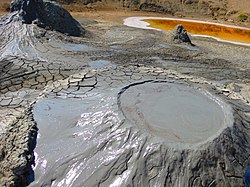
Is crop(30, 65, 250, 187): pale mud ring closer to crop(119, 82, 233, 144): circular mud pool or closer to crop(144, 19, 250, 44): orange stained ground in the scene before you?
crop(119, 82, 233, 144): circular mud pool

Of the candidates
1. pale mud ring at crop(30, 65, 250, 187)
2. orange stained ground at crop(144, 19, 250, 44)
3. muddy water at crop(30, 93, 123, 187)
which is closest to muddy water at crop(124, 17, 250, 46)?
orange stained ground at crop(144, 19, 250, 44)

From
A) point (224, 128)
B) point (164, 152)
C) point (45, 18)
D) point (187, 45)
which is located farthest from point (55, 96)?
point (187, 45)

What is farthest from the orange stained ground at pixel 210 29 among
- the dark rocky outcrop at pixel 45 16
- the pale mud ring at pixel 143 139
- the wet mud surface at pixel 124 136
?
the pale mud ring at pixel 143 139

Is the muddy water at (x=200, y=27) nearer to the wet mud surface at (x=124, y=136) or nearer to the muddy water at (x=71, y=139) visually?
the wet mud surface at (x=124, y=136)

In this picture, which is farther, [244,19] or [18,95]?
[244,19]

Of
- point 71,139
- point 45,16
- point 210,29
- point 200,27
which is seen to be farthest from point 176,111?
point 200,27

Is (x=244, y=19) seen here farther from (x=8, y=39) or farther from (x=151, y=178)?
(x=151, y=178)
